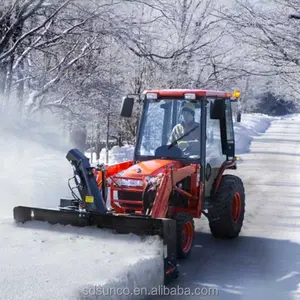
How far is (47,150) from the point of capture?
18.4m

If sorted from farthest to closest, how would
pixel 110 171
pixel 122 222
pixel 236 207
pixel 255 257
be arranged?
pixel 236 207 < pixel 110 171 < pixel 255 257 < pixel 122 222

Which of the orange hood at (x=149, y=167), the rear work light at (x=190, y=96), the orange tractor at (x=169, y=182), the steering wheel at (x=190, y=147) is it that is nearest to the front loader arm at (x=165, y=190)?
the orange tractor at (x=169, y=182)

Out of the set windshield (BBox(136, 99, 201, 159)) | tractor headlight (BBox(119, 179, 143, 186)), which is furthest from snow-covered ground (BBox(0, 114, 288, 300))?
windshield (BBox(136, 99, 201, 159))

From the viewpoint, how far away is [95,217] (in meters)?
7.22

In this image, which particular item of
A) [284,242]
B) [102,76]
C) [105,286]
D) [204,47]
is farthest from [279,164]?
[105,286]

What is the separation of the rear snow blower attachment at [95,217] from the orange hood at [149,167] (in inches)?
20.6

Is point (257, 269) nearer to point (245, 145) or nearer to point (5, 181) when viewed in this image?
point (5, 181)

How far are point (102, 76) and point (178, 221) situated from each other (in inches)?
420

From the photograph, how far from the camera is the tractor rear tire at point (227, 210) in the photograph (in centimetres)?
891

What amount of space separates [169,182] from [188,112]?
141 cm

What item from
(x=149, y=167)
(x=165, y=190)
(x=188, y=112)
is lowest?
Result: (x=165, y=190)

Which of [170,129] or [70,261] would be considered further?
[170,129]

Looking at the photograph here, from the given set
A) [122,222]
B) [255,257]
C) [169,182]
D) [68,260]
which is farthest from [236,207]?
[68,260]

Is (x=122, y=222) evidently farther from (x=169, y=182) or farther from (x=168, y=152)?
(x=168, y=152)
